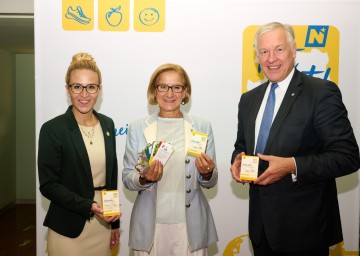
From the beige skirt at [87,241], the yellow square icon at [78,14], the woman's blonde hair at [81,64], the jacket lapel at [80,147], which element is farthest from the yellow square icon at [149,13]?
the beige skirt at [87,241]

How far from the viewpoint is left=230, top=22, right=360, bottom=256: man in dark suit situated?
7.00ft

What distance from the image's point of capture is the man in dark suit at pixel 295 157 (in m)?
2.13

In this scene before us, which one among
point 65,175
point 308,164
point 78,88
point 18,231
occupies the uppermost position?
point 78,88

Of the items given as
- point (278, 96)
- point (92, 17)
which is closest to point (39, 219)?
point (92, 17)

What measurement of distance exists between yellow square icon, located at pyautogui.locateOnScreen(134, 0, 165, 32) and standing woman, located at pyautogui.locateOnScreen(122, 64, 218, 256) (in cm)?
93

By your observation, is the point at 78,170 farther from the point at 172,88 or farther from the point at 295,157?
the point at 295,157

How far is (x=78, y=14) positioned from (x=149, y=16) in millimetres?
611

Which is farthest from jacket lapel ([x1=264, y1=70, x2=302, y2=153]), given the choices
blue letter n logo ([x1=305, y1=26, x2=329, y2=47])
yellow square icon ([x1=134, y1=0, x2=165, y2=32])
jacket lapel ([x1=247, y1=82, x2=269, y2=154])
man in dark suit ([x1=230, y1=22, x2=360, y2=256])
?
yellow square icon ([x1=134, y1=0, x2=165, y2=32])

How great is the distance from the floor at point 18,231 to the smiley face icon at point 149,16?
3.73 meters

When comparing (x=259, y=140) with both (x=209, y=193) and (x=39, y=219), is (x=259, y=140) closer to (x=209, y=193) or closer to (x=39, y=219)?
(x=209, y=193)

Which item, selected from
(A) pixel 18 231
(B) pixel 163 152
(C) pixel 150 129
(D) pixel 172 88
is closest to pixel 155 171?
(B) pixel 163 152

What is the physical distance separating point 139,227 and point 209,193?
111cm

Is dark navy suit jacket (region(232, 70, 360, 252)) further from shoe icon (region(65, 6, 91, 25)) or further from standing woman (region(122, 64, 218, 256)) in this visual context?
shoe icon (region(65, 6, 91, 25))

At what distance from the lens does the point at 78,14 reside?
3414 mm
